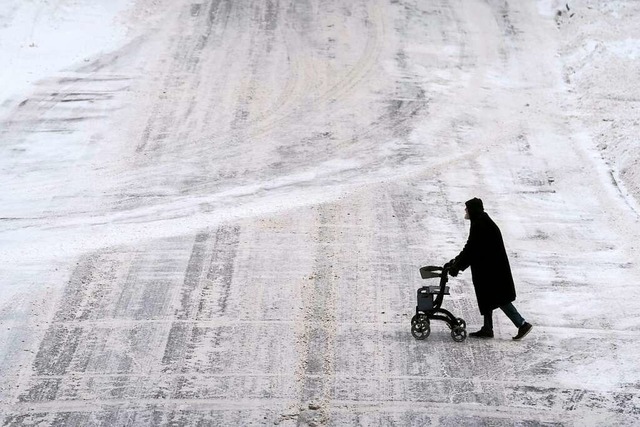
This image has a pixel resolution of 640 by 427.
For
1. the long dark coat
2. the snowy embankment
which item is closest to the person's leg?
the long dark coat

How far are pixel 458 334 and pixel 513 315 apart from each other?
59cm

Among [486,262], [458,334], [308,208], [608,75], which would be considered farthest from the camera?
[608,75]

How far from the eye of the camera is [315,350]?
9820mm

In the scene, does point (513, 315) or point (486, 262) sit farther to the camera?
point (513, 315)

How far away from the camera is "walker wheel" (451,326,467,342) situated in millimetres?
9969

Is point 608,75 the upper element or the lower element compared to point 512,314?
lower

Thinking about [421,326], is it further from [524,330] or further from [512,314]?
[524,330]

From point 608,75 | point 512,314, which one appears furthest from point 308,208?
point 608,75

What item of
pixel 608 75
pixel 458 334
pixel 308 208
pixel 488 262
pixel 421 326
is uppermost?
pixel 488 262

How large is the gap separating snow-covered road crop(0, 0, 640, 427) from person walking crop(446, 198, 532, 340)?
554 mm

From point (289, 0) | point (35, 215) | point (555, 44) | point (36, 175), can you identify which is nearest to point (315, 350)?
point (35, 215)

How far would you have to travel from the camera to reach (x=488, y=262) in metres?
9.75

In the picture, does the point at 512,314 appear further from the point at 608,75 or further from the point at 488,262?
the point at 608,75

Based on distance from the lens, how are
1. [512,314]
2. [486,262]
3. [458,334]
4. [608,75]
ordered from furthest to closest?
1. [608,75]
2. [458,334]
3. [512,314]
4. [486,262]
